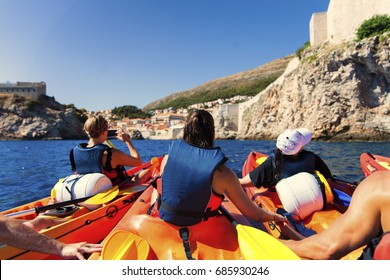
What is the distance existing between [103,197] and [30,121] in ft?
176

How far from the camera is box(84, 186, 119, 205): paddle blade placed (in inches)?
138

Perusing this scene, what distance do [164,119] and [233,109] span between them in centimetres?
3138

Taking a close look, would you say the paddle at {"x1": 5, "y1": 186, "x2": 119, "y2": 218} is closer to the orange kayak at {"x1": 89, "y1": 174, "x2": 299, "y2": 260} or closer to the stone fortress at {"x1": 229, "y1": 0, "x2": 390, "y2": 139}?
the orange kayak at {"x1": 89, "y1": 174, "x2": 299, "y2": 260}

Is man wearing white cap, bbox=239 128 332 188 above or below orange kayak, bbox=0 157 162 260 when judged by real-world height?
above

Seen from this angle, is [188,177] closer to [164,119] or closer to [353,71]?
[353,71]

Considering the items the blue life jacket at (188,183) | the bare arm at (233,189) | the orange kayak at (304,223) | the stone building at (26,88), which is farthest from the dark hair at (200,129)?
the stone building at (26,88)

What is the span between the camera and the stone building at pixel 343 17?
30578mm

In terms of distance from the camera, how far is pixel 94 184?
3553 millimetres

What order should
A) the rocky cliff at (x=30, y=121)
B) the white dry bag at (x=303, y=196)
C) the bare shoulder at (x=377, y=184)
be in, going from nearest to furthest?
1. the bare shoulder at (x=377, y=184)
2. the white dry bag at (x=303, y=196)
3. the rocky cliff at (x=30, y=121)

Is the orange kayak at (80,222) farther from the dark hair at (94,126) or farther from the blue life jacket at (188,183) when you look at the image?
the blue life jacket at (188,183)

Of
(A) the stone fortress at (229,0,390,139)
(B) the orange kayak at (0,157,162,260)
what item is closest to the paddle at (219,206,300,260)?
(B) the orange kayak at (0,157,162,260)

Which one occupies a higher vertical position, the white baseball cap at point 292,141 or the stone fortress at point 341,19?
the stone fortress at point 341,19

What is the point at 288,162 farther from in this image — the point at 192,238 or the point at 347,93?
the point at 347,93

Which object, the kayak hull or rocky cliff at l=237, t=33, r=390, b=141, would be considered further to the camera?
rocky cliff at l=237, t=33, r=390, b=141
